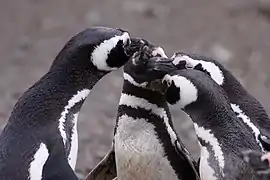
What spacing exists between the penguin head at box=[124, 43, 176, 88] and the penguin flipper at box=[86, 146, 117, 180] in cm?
35

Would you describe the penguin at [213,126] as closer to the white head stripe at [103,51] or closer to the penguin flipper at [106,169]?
the white head stripe at [103,51]

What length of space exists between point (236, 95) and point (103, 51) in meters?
0.44

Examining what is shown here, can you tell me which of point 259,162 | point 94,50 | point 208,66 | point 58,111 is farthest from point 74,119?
point 259,162

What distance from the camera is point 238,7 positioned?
739 cm

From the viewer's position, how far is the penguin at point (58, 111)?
2328 millimetres

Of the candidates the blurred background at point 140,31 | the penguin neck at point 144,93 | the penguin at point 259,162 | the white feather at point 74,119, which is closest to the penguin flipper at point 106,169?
the penguin neck at point 144,93

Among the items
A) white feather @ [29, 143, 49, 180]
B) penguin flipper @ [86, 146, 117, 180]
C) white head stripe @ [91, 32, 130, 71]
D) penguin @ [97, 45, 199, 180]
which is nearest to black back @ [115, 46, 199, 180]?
penguin @ [97, 45, 199, 180]

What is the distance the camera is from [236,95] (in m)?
2.70

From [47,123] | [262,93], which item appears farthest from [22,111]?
[262,93]

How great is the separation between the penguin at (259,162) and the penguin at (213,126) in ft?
0.35

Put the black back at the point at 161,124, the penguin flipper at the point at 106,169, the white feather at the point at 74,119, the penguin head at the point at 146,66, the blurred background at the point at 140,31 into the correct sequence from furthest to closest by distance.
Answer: the blurred background at the point at 140,31 → the penguin flipper at the point at 106,169 → the black back at the point at 161,124 → the penguin head at the point at 146,66 → the white feather at the point at 74,119

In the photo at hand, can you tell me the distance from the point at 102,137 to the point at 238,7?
2.49 meters

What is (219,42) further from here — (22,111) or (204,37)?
(22,111)

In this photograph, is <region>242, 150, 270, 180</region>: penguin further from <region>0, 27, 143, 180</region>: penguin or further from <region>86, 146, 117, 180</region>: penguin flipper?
<region>86, 146, 117, 180</region>: penguin flipper
